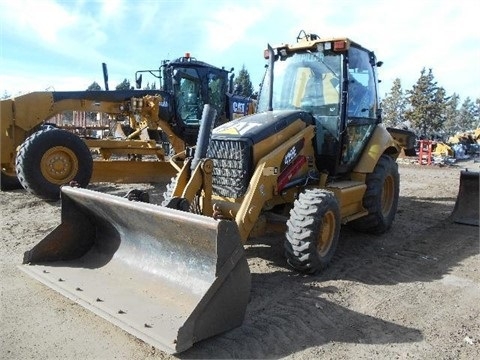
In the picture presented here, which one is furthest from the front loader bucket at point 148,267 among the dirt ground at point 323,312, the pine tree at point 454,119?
the pine tree at point 454,119

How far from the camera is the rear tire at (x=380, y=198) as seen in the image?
596cm

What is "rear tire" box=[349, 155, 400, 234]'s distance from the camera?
5.96 metres

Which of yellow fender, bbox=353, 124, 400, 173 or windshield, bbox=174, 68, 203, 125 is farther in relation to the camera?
windshield, bbox=174, 68, 203, 125

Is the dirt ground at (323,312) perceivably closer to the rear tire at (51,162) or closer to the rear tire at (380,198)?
the rear tire at (380,198)

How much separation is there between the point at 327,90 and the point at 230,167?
1.75 metres

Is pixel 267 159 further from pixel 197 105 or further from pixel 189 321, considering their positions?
pixel 197 105

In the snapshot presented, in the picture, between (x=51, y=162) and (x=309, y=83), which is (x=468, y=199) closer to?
(x=309, y=83)

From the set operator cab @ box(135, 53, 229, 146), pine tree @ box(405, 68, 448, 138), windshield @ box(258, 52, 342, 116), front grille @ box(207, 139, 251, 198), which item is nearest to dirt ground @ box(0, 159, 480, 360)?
→ front grille @ box(207, 139, 251, 198)


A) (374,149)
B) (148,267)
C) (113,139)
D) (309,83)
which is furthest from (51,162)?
(374,149)

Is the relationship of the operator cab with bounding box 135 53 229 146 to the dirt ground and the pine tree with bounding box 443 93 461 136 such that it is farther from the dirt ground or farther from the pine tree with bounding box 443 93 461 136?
the pine tree with bounding box 443 93 461 136

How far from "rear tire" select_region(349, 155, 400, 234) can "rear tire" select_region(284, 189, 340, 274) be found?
4.79 feet

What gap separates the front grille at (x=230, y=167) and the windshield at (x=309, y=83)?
133cm

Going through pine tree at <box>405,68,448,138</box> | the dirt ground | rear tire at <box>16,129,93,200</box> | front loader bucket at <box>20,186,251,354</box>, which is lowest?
the dirt ground

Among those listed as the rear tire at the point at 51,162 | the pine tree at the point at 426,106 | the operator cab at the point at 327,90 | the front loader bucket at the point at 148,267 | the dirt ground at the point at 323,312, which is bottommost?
the dirt ground at the point at 323,312
